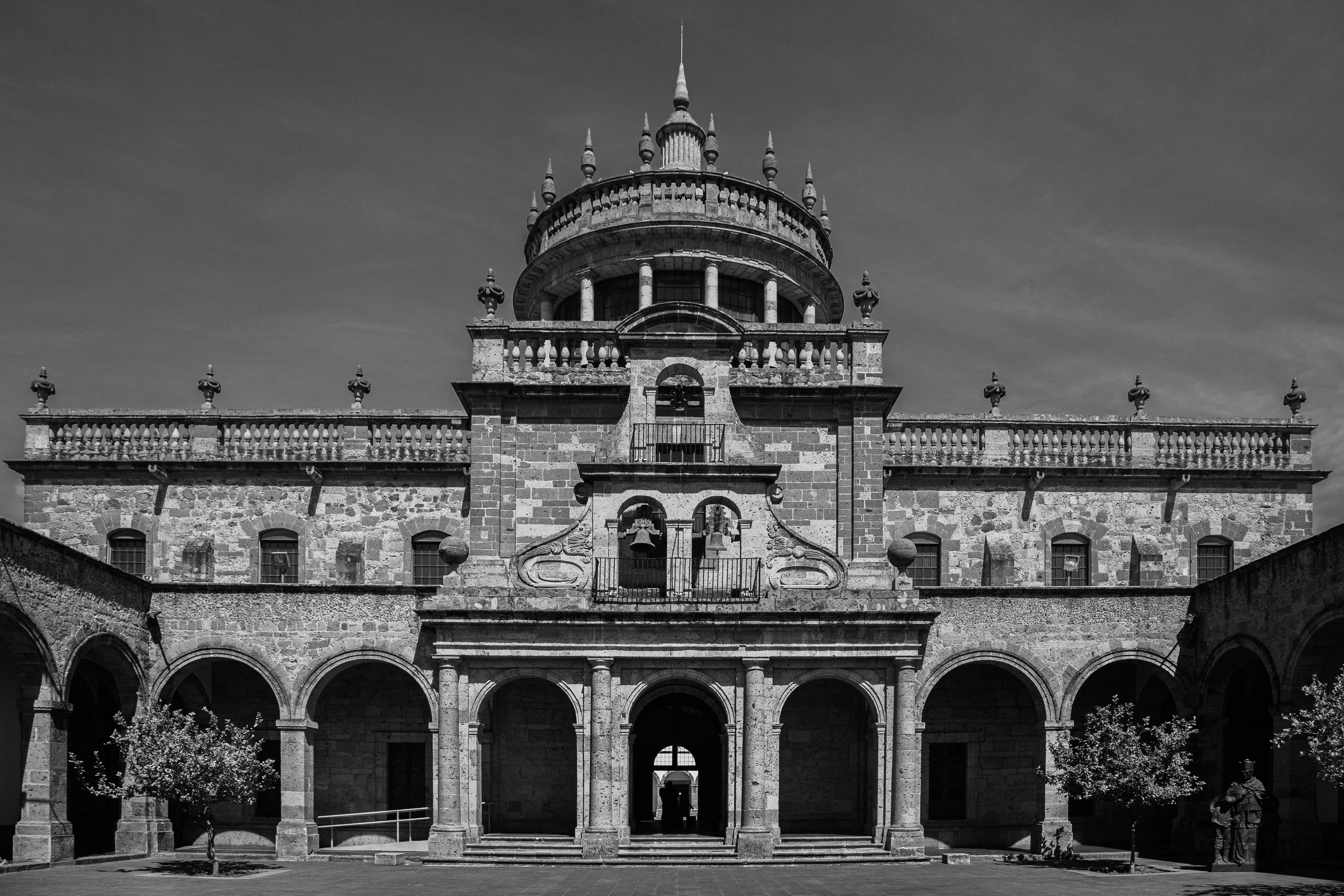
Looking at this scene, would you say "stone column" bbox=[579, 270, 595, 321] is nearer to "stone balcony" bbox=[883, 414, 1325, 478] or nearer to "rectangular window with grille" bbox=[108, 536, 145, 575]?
"stone balcony" bbox=[883, 414, 1325, 478]

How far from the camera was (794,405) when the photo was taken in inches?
1227

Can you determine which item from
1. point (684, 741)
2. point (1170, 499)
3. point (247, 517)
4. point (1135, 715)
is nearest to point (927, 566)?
point (1135, 715)

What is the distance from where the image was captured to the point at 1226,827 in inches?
1004

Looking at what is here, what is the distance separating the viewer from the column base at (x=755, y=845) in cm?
2630

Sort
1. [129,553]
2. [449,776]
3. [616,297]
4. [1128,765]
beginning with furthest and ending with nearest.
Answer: [616,297] < [129,553] < [449,776] < [1128,765]

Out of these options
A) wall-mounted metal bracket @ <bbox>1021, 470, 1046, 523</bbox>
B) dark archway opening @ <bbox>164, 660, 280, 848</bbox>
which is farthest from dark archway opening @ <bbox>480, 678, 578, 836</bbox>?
wall-mounted metal bracket @ <bbox>1021, 470, 1046, 523</bbox>

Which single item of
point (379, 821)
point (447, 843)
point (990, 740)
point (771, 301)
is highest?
point (771, 301)

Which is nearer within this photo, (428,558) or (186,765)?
(186,765)

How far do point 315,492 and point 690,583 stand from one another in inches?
446

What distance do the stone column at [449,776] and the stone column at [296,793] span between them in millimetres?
3220

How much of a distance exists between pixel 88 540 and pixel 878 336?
70.0 ft

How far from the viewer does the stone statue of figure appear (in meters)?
25.4

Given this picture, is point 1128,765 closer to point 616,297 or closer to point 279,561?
point 616,297

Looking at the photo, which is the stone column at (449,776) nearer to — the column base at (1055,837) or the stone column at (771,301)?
the column base at (1055,837)
